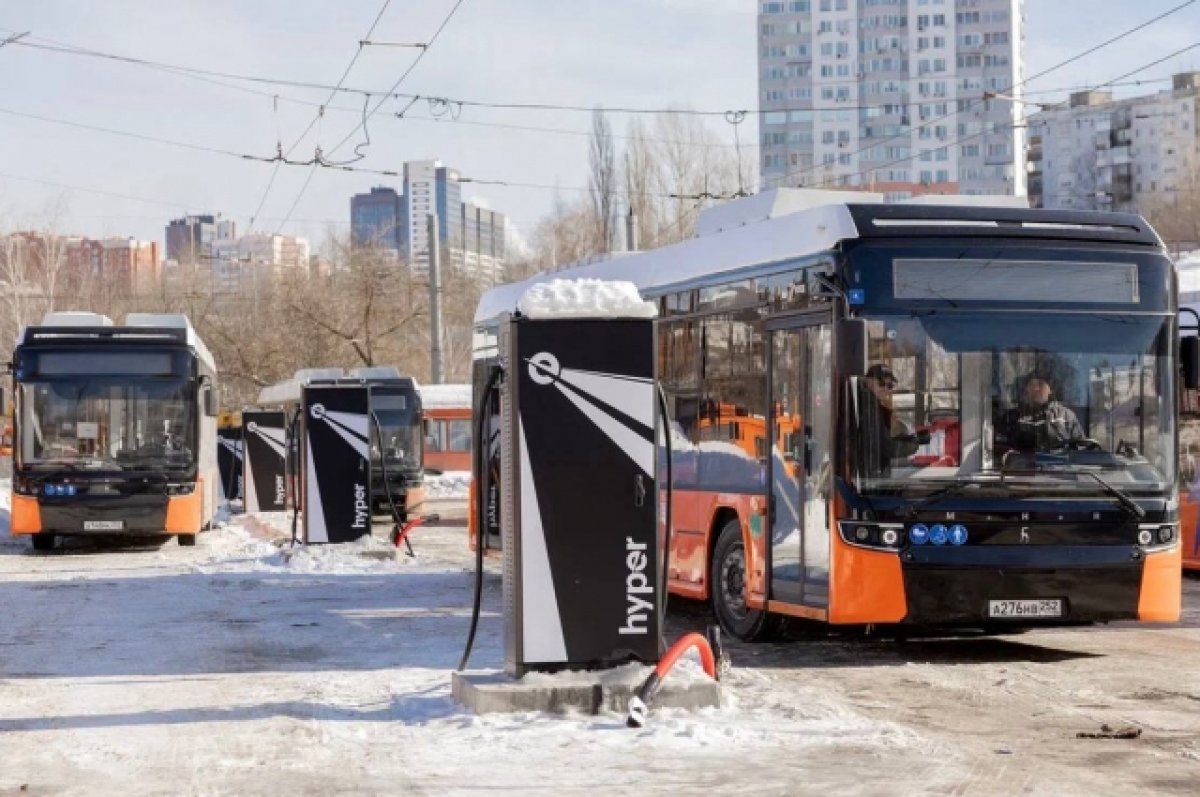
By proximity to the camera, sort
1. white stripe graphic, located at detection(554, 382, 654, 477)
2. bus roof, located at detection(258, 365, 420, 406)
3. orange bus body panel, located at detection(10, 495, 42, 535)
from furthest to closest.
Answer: bus roof, located at detection(258, 365, 420, 406) < orange bus body panel, located at detection(10, 495, 42, 535) < white stripe graphic, located at detection(554, 382, 654, 477)

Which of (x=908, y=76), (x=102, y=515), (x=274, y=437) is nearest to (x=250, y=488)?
(x=274, y=437)

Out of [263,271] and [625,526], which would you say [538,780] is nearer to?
[625,526]

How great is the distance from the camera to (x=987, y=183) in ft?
493

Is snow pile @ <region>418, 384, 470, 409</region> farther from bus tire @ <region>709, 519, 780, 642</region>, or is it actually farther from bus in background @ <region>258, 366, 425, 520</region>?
bus tire @ <region>709, 519, 780, 642</region>

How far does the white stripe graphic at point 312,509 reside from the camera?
2384 centimetres

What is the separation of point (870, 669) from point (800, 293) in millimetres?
2614

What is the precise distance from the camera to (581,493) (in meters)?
9.98

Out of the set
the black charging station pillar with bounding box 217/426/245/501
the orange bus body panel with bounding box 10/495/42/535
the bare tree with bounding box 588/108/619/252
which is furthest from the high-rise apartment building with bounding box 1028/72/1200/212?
the orange bus body panel with bounding box 10/495/42/535

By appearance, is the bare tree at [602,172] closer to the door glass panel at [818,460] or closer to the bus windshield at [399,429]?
the bus windshield at [399,429]

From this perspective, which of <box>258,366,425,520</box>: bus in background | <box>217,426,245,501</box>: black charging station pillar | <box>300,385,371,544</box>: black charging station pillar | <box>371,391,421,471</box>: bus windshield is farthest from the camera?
<box>217,426,245,501</box>: black charging station pillar

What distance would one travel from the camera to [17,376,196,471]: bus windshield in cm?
2702

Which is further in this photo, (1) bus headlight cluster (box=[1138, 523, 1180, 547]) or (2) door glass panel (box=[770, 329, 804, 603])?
(2) door glass panel (box=[770, 329, 804, 603])

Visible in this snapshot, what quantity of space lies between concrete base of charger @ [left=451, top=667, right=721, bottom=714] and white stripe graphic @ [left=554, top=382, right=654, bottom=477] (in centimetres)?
109

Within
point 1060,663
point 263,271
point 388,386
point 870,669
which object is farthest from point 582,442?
point 263,271
